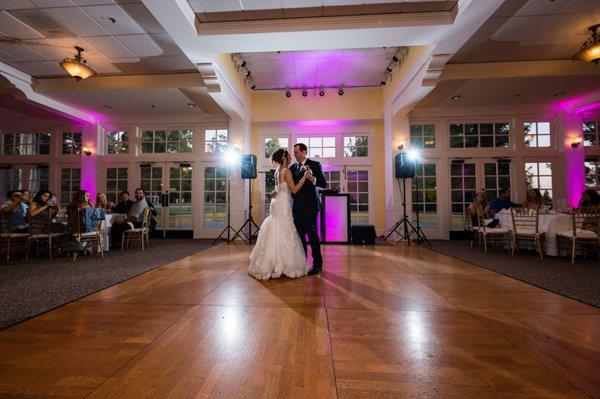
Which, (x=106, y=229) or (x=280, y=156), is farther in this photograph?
(x=106, y=229)

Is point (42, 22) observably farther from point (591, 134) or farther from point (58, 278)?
point (591, 134)

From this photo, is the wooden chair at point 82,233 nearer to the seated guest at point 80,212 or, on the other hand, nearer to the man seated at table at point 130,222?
the seated guest at point 80,212

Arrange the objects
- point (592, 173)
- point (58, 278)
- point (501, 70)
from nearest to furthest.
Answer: point (58, 278) → point (501, 70) → point (592, 173)

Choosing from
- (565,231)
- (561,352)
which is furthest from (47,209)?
(565,231)

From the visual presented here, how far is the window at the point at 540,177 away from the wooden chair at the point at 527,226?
11.4ft

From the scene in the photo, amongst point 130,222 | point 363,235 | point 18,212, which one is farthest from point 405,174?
point 18,212

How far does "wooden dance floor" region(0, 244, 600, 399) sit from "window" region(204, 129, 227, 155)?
243 inches

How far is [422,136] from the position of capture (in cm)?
810

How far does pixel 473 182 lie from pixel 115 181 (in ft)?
33.7

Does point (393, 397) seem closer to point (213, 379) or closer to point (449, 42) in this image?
point (213, 379)

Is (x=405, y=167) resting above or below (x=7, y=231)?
above

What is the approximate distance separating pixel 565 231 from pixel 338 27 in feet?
15.9

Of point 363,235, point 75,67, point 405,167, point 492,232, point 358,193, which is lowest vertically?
point 363,235

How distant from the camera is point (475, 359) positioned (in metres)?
1.49
